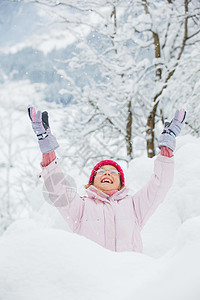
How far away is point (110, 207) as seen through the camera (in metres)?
2.02

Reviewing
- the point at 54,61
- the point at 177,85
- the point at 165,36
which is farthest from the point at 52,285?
the point at 54,61

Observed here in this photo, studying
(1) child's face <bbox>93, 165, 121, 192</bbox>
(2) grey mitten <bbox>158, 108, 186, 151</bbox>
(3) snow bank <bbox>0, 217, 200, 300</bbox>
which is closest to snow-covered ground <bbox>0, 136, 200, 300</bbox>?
(3) snow bank <bbox>0, 217, 200, 300</bbox>

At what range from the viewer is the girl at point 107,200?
1931 mm

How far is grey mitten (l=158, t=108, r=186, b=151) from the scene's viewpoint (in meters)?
2.03

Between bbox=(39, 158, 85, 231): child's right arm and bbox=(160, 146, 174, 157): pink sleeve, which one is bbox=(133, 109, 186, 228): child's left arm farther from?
bbox=(39, 158, 85, 231): child's right arm

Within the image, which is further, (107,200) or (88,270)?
(107,200)

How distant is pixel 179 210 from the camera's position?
2.58 m

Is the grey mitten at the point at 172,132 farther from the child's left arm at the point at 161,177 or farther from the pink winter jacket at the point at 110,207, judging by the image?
the pink winter jacket at the point at 110,207

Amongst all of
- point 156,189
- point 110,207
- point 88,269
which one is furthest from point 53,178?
point 88,269

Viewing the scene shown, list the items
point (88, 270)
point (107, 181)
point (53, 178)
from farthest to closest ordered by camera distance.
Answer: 1. point (107, 181)
2. point (53, 178)
3. point (88, 270)

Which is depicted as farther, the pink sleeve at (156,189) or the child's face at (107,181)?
the child's face at (107,181)

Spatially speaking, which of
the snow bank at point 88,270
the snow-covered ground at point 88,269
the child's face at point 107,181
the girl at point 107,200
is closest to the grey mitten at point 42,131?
the girl at point 107,200

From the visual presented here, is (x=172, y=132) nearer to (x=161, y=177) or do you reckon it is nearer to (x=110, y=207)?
(x=161, y=177)

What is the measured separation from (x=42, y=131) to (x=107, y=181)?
646 millimetres
